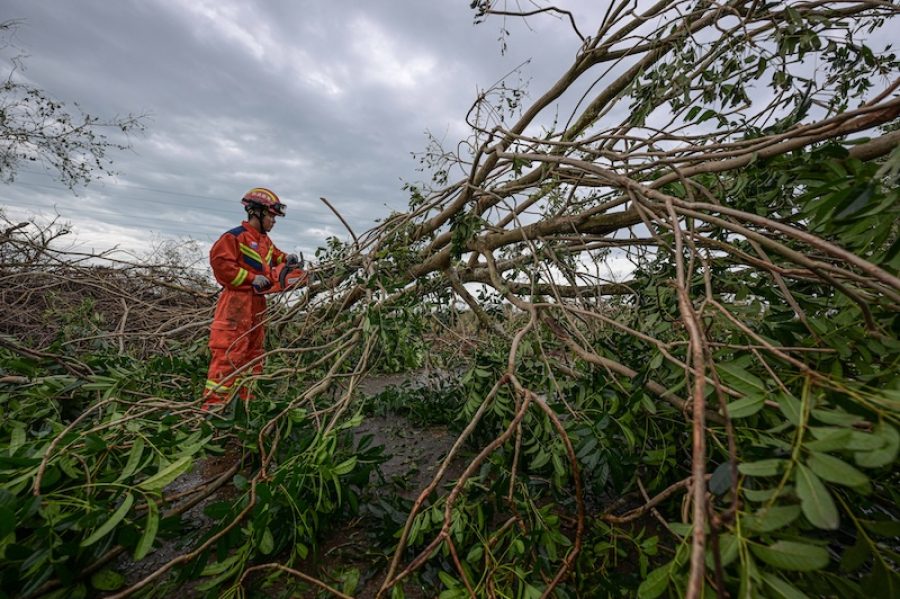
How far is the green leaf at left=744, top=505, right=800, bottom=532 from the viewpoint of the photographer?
0.51 meters

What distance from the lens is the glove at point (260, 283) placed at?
11.1 ft

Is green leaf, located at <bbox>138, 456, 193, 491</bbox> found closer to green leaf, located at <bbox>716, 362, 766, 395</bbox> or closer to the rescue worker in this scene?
green leaf, located at <bbox>716, 362, 766, 395</bbox>

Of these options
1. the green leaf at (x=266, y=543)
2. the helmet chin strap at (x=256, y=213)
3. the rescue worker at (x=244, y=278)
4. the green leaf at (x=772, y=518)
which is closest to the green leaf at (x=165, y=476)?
the green leaf at (x=266, y=543)

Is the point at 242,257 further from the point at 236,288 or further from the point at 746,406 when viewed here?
the point at 746,406

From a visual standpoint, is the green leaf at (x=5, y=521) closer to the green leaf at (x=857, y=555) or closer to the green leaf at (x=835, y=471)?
the green leaf at (x=835, y=471)

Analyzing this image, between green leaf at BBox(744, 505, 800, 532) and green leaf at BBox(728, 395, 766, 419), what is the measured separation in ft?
0.54

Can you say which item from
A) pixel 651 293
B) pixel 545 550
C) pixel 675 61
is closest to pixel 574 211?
pixel 675 61

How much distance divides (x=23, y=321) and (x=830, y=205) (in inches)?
274

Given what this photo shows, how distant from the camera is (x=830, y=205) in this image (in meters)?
0.81

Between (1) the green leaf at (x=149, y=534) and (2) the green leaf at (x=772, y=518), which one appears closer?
(2) the green leaf at (x=772, y=518)

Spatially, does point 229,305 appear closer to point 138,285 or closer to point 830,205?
point 138,285

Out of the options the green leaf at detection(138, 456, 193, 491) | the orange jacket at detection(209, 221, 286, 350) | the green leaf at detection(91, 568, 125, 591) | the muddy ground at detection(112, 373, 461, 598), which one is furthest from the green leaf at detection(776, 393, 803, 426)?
the orange jacket at detection(209, 221, 286, 350)

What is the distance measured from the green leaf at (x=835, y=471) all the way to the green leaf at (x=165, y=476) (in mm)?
1363

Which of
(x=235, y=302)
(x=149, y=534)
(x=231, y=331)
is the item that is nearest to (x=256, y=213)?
(x=235, y=302)
